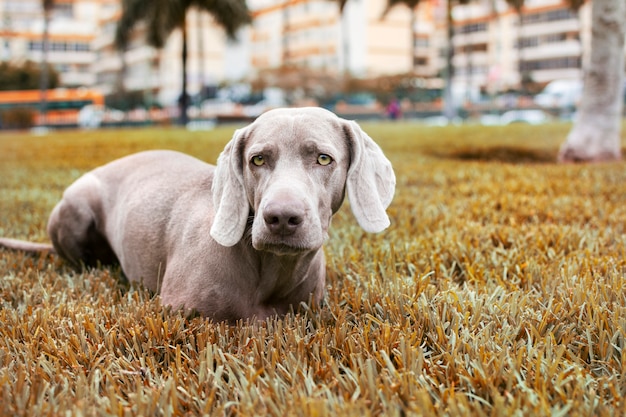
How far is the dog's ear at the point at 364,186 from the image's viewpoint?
2.89m

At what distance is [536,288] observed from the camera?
3.36 metres

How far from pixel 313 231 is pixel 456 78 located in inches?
3511

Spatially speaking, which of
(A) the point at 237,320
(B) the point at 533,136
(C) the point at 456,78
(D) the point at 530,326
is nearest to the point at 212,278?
(A) the point at 237,320

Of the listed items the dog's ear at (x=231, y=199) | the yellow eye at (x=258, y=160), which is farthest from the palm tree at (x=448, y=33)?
the yellow eye at (x=258, y=160)

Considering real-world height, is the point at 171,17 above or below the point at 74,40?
below

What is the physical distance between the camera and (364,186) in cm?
291

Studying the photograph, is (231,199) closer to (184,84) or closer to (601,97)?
(601,97)

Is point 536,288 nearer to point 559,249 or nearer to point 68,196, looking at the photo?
point 559,249

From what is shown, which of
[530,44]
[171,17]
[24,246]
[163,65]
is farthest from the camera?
[530,44]

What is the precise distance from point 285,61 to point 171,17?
1871 inches

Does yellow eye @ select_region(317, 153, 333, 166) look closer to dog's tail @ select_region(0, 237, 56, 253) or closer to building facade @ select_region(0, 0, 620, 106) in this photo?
dog's tail @ select_region(0, 237, 56, 253)

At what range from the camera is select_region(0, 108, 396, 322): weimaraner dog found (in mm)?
2586

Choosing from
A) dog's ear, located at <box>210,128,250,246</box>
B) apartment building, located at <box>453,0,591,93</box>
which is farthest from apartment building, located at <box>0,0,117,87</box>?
dog's ear, located at <box>210,128,250,246</box>

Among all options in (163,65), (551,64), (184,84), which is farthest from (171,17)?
(551,64)
